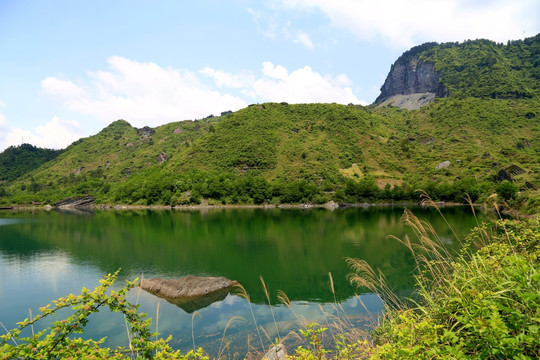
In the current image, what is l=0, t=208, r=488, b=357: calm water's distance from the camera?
56.4ft

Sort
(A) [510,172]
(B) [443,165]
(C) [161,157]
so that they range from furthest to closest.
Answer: (C) [161,157] → (B) [443,165] → (A) [510,172]

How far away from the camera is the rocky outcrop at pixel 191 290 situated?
2091cm

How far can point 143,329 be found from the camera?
5.07 m

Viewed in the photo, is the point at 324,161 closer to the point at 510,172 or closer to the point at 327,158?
the point at 327,158

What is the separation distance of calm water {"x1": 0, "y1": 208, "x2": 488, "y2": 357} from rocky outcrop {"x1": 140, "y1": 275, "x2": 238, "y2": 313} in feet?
2.40

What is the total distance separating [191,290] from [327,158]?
112 metres

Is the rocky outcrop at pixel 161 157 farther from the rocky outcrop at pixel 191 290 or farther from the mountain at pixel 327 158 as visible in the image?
the rocky outcrop at pixel 191 290

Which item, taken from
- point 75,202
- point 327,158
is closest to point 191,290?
point 327,158

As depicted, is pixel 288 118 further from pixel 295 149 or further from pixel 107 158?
pixel 107 158

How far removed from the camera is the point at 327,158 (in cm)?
12775

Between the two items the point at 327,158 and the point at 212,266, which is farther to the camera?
the point at 327,158

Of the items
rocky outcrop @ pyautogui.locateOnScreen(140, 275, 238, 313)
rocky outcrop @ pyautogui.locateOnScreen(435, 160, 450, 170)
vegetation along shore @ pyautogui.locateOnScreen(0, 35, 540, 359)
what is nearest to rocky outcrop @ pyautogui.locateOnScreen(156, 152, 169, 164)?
vegetation along shore @ pyautogui.locateOnScreen(0, 35, 540, 359)

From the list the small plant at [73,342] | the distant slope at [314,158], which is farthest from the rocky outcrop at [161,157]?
the small plant at [73,342]

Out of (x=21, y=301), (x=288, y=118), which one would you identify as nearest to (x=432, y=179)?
(x=288, y=118)
